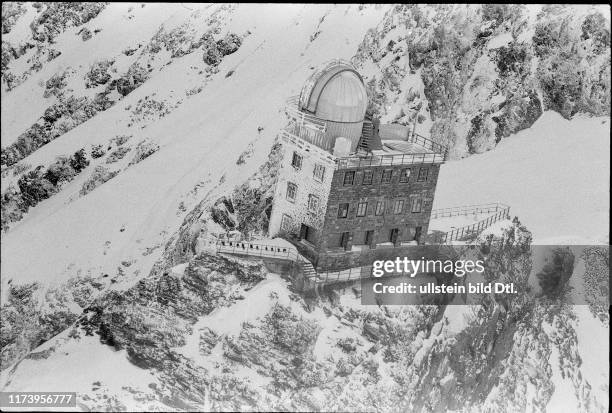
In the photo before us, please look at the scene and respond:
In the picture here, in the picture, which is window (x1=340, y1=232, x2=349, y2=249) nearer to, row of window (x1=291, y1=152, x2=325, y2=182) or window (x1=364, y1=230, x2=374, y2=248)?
window (x1=364, y1=230, x2=374, y2=248)

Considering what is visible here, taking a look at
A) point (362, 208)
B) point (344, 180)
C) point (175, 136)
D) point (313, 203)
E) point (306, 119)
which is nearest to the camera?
point (306, 119)

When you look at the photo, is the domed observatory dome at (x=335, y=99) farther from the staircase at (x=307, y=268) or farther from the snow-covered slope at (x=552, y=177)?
the snow-covered slope at (x=552, y=177)

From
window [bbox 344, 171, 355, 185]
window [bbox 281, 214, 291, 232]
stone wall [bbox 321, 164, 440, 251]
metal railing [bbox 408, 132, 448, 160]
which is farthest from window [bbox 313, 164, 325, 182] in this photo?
metal railing [bbox 408, 132, 448, 160]

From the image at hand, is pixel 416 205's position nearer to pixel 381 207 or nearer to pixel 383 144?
pixel 381 207

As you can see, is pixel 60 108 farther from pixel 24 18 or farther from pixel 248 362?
pixel 248 362

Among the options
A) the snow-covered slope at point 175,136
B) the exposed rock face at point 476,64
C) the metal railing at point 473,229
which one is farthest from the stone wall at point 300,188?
the exposed rock face at point 476,64

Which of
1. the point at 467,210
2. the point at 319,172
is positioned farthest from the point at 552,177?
the point at 319,172

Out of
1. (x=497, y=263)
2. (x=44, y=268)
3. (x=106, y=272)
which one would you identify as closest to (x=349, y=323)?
(x=497, y=263)
